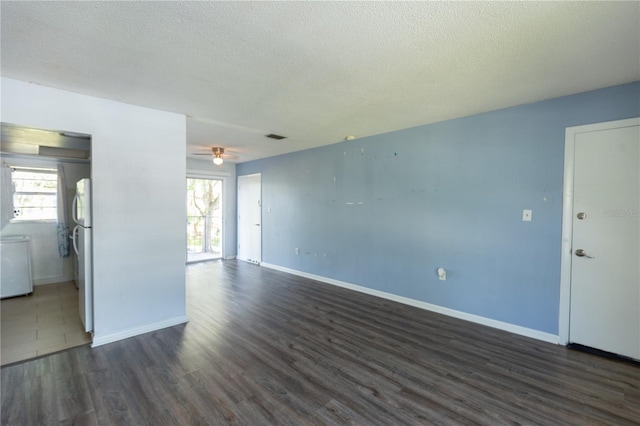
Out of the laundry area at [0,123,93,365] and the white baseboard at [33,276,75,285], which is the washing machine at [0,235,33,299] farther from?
the white baseboard at [33,276,75,285]

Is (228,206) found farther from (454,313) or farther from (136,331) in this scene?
(454,313)

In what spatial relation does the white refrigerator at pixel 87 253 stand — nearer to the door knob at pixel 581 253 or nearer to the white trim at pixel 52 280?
the white trim at pixel 52 280

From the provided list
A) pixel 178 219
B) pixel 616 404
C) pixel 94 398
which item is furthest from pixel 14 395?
pixel 616 404

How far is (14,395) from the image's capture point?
2078mm

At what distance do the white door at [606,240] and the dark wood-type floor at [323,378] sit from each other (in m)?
0.29

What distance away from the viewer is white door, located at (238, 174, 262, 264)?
21.8ft

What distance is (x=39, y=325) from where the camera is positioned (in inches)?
129

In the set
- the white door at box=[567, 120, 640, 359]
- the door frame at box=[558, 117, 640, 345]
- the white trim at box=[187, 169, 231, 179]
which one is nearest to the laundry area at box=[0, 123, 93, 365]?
the white trim at box=[187, 169, 231, 179]

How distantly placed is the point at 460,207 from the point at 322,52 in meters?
2.52

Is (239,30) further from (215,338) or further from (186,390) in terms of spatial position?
(215,338)

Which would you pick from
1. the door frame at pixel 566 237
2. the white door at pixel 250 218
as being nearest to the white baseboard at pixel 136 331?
the white door at pixel 250 218

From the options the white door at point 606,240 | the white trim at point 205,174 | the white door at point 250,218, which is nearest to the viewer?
the white door at point 606,240

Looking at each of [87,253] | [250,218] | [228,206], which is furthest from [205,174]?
[87,253]

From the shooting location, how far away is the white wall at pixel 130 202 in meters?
2.75
